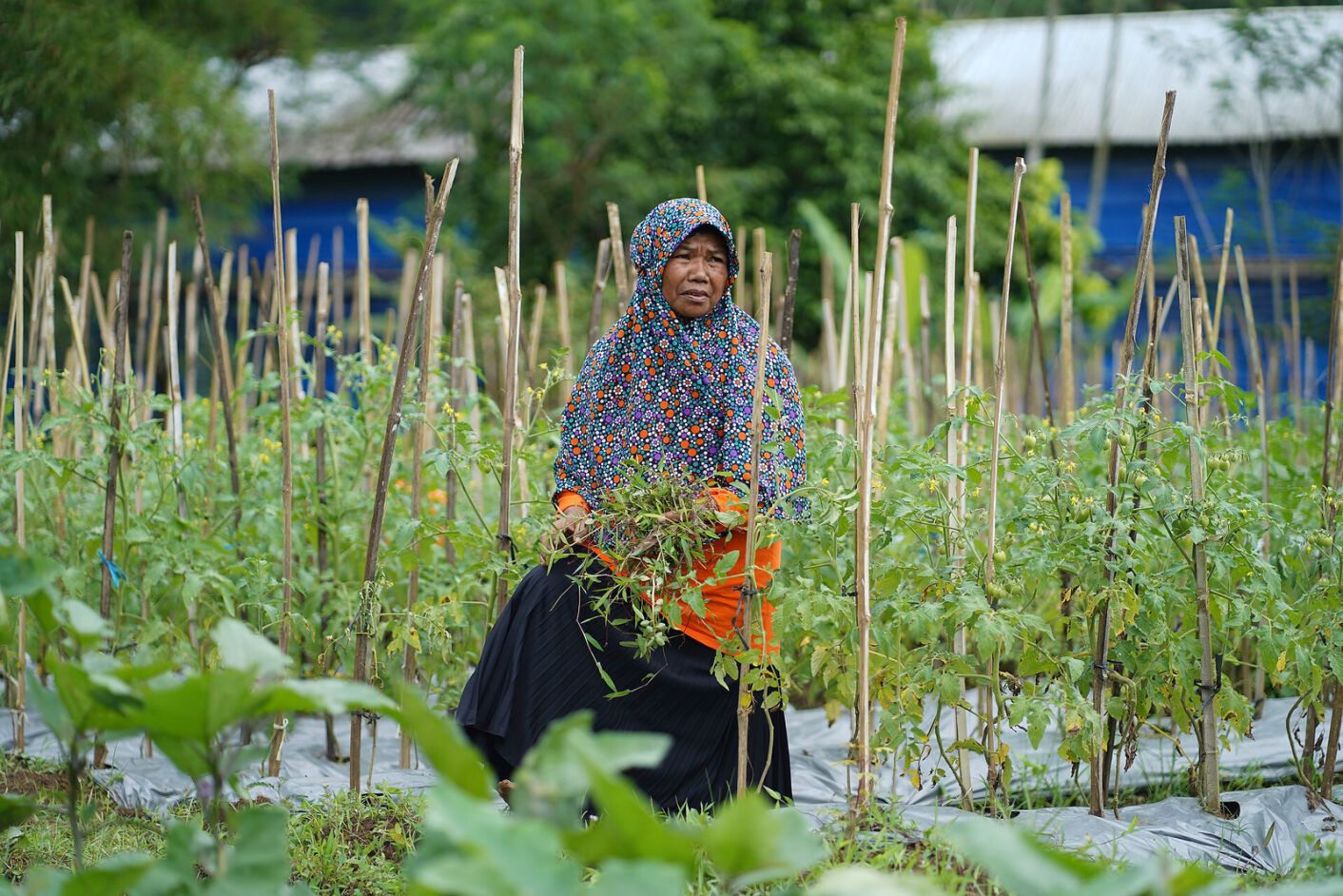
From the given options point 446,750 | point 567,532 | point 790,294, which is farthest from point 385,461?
point 446,750

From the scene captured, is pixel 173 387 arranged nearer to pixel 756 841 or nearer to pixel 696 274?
pixel 696 274

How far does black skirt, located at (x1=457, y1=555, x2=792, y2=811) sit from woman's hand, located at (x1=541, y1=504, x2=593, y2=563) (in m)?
0.07

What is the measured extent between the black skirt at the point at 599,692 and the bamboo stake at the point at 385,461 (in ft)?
0.72

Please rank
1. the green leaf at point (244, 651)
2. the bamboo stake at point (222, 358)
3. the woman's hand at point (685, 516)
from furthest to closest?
1. the bamboo stake at point (222, 358)
2. the woman's hand at point (685, 516)
3. the green leaf at point (244, 651)

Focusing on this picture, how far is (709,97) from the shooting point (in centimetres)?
923

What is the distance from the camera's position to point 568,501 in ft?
8.20

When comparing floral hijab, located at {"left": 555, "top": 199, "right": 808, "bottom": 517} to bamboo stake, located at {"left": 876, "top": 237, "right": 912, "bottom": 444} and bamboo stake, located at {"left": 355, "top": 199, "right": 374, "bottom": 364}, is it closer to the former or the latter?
bamboo stake, located at {"left": 876, "top": 237, "right": 912, "bottom": 444}

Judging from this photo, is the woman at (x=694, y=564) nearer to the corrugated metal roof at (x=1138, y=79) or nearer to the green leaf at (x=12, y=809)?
the green leaf at (x=12, y=809)

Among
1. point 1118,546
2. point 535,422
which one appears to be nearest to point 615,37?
point 535,422

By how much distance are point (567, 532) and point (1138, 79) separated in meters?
10.9

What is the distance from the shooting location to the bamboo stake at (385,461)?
2.32 m

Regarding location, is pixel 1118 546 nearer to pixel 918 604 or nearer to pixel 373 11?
pixel 918 604

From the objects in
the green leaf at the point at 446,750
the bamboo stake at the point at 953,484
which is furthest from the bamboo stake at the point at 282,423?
the green leaf at the point at 446,750

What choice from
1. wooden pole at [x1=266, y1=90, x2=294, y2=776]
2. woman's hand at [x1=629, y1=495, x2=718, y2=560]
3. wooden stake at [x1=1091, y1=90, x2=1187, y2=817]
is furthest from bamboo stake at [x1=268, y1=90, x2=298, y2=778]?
wooden stake at [x1=1091, y1=90, x2=1187, y2=817]
